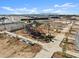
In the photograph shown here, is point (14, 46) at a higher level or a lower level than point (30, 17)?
lower

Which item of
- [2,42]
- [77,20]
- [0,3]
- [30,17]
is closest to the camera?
[0,3]

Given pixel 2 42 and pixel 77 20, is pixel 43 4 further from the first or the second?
pixel 2 42

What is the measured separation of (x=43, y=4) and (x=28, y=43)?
2.31 m

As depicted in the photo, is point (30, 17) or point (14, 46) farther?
point (14, 46)

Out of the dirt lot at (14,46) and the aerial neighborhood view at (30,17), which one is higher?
the aerial neighborhood view at (30,17)

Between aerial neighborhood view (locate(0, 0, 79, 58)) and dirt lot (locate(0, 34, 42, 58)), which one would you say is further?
dirt lot (locate(0, 34, 42, 58))

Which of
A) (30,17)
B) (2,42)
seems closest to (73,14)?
(30,17)

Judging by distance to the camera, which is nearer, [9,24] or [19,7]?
[19,7]

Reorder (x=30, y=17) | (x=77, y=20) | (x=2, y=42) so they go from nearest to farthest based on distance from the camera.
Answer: (x=30, y=17) → (x=77, y=20) → (x=2, y=42)

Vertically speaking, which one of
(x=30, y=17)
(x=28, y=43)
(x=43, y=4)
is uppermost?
(x=43, y=4)

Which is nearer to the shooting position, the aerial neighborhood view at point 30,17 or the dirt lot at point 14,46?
the aerial neighborhood view at point 30,17

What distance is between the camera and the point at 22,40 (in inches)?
260

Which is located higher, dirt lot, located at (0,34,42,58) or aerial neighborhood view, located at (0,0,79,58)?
aerial neighborhood view, located at (0,0,79,58)

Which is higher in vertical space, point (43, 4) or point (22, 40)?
point (43, 4)
